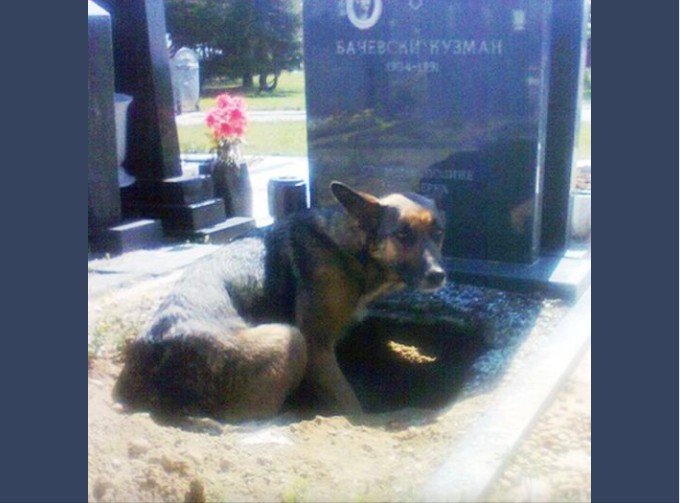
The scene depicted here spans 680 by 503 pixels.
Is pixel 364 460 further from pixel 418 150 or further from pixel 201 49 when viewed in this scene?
pixel 418 150

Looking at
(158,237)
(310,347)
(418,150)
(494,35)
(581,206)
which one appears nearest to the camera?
(158,237)

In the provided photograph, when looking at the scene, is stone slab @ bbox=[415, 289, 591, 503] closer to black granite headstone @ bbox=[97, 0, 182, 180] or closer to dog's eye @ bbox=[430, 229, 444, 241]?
dog's eye @ bbox=[430, 229, 444, 241]

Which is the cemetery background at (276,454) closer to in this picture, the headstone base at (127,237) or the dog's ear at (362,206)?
the headstone base at (127,237)

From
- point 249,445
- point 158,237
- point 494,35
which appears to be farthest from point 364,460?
point 494,35

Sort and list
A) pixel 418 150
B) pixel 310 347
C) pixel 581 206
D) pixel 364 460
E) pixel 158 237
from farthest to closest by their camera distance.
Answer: pixel 581 206, pixel 418 150, pixel 310 347, pixel 158 237, pixel 364 460

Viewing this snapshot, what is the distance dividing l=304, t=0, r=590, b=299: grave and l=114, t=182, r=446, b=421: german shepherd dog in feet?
2.29

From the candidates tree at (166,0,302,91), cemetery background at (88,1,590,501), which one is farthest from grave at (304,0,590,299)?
cemetery background at (88,1,590,501)

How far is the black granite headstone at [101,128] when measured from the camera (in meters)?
3.99

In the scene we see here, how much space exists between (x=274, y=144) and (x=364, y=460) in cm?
178

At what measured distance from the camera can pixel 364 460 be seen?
158 inches

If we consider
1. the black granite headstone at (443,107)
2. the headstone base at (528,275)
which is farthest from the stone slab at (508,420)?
the black granite headstone at (443,107)

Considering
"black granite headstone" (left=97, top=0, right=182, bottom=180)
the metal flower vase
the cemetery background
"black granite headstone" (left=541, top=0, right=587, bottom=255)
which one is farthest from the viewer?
"black granite headstone" (left=541, top=0, right=587, bottom=255)

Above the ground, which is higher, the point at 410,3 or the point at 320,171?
the point at 410,3

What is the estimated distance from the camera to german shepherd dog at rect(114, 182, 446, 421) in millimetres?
4336
